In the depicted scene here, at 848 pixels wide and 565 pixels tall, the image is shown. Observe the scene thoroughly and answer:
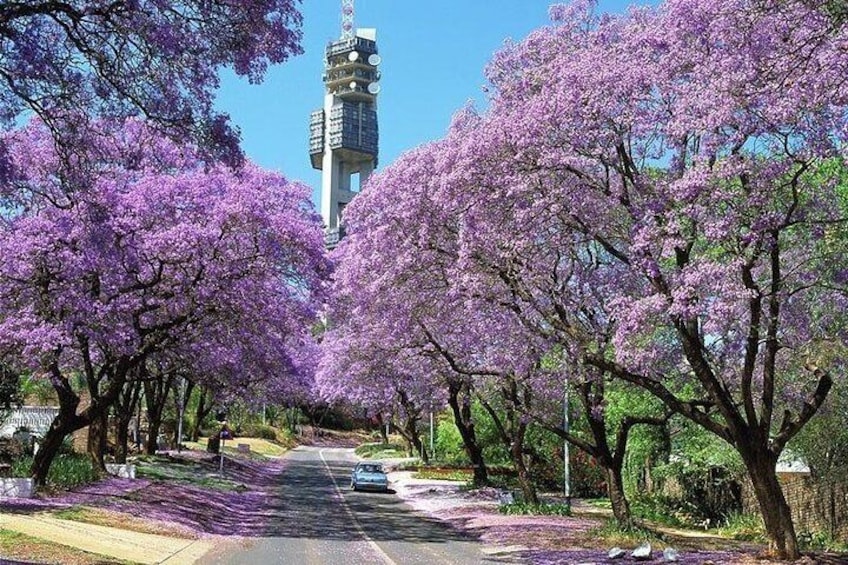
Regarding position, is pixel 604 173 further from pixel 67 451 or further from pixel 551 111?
pixel 67 451

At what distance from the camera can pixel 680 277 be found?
1361cm

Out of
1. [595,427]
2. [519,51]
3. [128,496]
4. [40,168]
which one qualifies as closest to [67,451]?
[128,496]

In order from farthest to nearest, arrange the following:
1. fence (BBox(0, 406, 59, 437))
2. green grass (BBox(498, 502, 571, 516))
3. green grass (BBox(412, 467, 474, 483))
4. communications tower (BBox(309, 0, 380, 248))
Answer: communications tower (BBox(309, 0, 380, 248)) → fence (BBox(0, 406, 59, 437)) → green grass (BBox(412, 467, 474, 483)) → green grass (BBox(498, 502, 571, 516))

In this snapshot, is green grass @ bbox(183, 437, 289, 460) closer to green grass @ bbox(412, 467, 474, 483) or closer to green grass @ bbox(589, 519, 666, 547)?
green grass @ bbox(412, 467, 474, 483)

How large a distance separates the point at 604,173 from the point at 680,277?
3.28m

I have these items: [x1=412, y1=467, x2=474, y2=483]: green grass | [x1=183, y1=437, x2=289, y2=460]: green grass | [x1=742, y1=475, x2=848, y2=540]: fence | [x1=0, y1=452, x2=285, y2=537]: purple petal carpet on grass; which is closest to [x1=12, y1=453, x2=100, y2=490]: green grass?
[x1=0, y1=452, x2=285, y2=537]: purple petal carpet on grass

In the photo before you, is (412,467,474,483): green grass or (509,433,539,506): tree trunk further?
(412,467,474,483): green grass

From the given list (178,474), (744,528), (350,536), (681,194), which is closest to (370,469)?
(178,474)

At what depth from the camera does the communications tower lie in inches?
4820

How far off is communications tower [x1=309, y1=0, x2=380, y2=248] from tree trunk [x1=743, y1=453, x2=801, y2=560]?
352 ft

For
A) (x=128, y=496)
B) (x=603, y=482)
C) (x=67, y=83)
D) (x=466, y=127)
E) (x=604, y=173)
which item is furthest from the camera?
(x=603, y=482)

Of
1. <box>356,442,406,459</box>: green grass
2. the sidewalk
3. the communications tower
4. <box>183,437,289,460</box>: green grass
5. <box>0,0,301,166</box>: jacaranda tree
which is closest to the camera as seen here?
<box>0,0,301,166</box>: jacaranda tree

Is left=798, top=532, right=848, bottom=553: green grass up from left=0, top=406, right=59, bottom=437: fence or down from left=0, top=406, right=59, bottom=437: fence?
down

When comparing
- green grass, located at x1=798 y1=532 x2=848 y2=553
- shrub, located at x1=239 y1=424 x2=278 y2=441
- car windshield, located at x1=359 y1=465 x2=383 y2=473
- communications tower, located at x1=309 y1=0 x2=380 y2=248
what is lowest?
green grass, located at x1=798 y1=532 x2=848 y2=553
